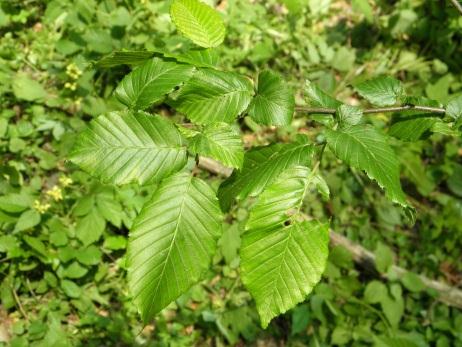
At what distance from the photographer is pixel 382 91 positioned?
162 cm

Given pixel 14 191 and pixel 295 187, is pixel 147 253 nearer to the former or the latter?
pixel 295 187

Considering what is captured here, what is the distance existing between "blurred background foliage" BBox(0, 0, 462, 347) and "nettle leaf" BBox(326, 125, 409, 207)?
1.32m

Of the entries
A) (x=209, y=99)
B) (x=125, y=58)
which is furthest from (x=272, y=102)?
(x=125, y=58)

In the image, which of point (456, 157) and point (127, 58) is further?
point (456, 157)

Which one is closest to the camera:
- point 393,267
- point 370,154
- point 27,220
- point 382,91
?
point 370,154

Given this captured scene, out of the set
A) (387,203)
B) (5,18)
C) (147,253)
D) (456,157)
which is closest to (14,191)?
(5,18)

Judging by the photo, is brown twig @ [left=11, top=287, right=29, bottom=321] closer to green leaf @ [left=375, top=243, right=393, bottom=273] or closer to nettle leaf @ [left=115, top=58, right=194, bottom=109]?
nettle leaf @ [left=115, top=58, right=194, bottom=109]

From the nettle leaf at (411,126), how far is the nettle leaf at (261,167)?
1.44ft

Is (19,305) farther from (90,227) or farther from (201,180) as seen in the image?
(201,180)

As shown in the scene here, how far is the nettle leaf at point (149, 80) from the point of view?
119 centimetres

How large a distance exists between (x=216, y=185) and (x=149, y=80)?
2.03m

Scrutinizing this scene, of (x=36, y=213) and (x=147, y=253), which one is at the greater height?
(x=147, y=253)

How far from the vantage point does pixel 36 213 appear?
254 cm

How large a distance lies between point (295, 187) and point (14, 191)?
212 cm
